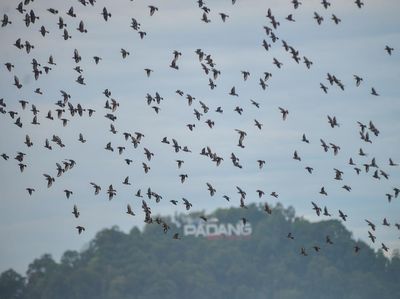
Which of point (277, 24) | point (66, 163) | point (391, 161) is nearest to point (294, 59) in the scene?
point (277, 24)

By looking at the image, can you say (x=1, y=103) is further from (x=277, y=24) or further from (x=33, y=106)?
(x=277, y=24)

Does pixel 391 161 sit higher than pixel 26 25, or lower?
A: lower

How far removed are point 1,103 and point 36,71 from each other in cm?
328

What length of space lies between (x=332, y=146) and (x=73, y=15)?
2114 centimetres

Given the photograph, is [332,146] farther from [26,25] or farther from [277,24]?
[26,25]

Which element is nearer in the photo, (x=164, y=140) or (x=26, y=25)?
(x=26, y=25)

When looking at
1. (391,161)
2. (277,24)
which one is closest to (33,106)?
(277,24)

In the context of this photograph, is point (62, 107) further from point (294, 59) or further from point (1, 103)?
point (294, 59)

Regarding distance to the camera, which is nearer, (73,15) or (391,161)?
(73,15)

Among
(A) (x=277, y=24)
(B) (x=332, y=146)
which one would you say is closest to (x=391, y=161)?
(B) (x=332, y=146)

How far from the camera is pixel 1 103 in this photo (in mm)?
102812

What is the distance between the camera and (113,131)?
342 ft

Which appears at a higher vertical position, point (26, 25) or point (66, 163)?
point (26, 25)

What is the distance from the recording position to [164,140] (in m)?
105
